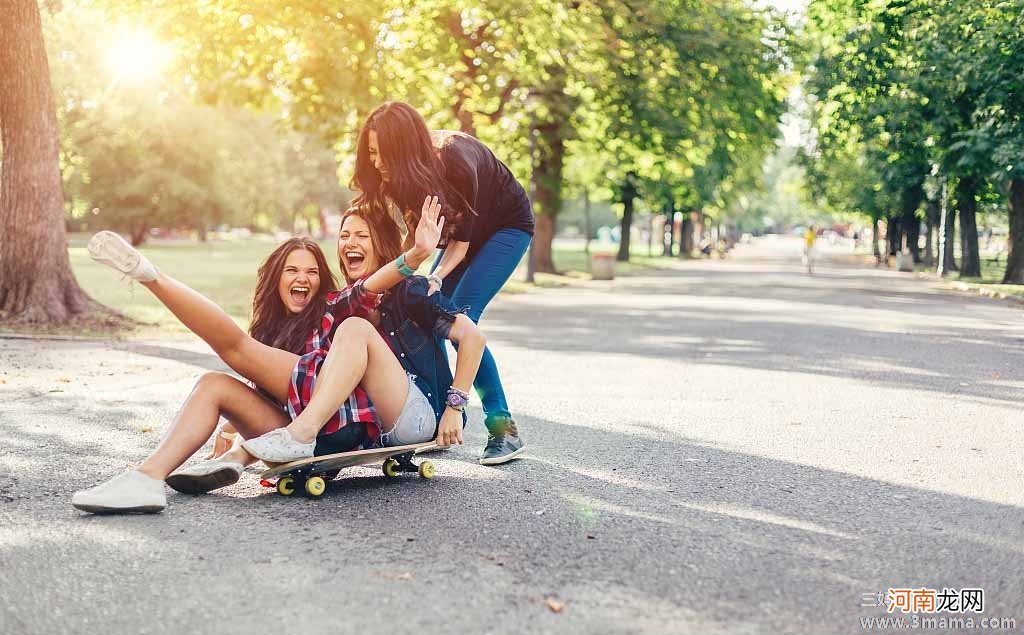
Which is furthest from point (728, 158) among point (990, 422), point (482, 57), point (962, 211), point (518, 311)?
point (990, 422)

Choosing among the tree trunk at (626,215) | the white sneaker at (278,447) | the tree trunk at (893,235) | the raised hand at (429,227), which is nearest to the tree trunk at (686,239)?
the tree trunk at (893,235)

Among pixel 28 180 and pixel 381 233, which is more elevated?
pixel 28 180

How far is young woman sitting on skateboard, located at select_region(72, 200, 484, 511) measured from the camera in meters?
4.65

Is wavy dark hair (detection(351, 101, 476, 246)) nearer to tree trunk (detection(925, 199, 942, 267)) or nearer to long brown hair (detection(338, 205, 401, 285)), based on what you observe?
long brown hair (detection(338, 205, 401, 285))

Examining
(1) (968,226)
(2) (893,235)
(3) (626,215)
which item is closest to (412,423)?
(1) (968,226)

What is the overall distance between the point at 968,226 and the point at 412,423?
3354 cm

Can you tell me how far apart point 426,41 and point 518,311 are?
6.13 m

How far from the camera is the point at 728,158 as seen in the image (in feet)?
110

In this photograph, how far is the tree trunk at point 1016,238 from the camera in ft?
97.6

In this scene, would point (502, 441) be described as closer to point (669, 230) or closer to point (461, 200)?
point (461, 200)

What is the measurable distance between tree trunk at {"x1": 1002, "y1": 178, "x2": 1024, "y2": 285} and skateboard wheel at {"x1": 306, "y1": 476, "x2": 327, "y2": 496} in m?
28.0

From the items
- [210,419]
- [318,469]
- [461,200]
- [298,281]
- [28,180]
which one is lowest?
[318,469]

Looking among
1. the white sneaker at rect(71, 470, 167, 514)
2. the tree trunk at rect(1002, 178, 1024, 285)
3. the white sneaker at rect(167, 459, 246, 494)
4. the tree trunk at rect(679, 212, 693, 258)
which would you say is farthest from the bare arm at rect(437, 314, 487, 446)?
the tree trunk at rect(679, 212, 693, 258)

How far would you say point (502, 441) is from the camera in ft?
19.7
